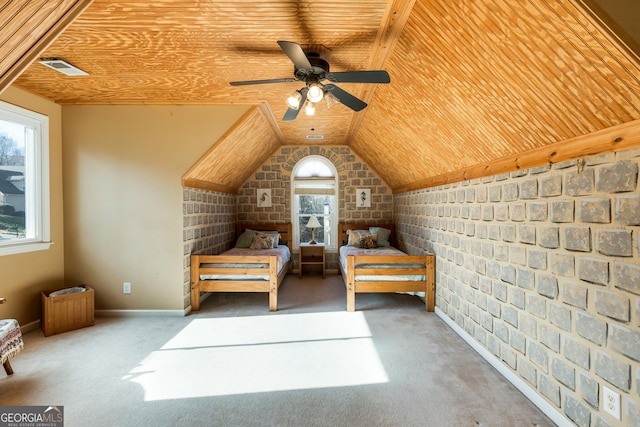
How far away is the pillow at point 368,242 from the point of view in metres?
5.63

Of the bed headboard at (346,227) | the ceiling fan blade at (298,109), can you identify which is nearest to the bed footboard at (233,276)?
the ceiling fan blade at (298,109)

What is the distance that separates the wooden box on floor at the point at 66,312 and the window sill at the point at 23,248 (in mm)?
497

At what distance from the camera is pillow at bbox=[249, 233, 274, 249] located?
18.2 feet

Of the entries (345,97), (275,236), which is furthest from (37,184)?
(345,97)

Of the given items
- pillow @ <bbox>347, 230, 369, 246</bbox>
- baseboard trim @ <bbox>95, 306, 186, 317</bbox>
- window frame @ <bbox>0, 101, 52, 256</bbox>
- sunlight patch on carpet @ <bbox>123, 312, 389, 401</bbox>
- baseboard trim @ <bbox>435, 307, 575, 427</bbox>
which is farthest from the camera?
pillow @ <bbox>347, 230, 369, 246</bbox>

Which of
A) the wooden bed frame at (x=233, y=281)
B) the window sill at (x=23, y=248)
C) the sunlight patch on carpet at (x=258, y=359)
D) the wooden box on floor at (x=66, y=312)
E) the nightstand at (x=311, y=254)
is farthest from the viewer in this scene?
the nightstand at (x=311, y=254)

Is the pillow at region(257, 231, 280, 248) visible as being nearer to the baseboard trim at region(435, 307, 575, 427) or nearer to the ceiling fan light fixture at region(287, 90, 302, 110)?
the baseboard trim at region(435, 307, 575, 427)

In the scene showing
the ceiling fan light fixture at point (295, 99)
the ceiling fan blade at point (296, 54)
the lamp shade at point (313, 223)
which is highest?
the ceiling fan blade at point (296, 54)

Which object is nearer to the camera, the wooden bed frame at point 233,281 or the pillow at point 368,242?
the wooden bed frame at point 233,281

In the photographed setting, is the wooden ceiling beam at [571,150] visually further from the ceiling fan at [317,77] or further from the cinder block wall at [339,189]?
the cinder block wall at [339,189]

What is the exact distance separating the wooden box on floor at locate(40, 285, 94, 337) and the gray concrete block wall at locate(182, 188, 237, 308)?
102 centimetres

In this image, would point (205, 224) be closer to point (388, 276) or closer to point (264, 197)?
point (264, 197)

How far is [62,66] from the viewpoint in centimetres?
272

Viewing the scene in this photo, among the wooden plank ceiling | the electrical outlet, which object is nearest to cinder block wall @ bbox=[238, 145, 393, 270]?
the wooden plank ceiling
